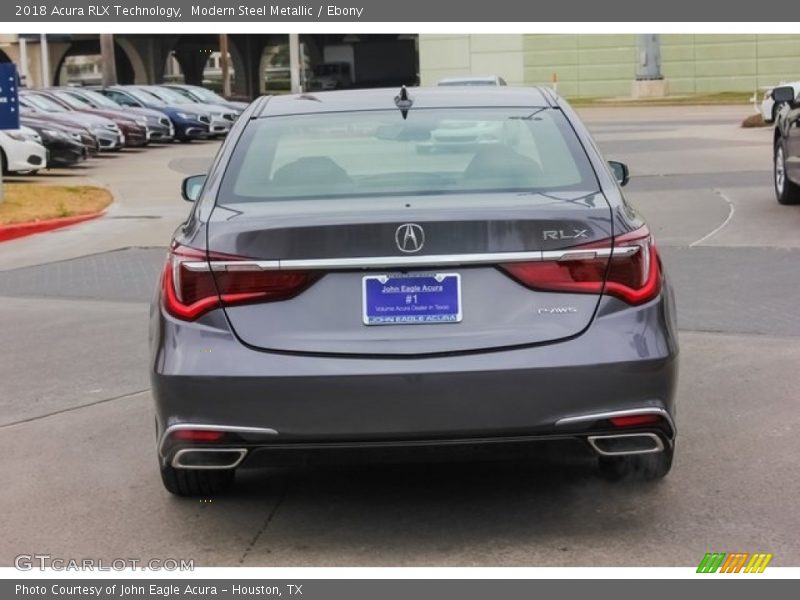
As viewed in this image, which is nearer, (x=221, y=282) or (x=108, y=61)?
(x=221, y=282)

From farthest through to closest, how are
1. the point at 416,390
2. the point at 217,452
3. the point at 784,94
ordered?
the point at 784,94, the point at 217,452, the point at 416,390

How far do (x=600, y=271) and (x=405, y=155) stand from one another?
44.6 inches

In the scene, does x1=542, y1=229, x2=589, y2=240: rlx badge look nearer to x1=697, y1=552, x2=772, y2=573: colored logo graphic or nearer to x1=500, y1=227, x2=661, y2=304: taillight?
x1=500, y1=227, x2=661, y2=304: taillight

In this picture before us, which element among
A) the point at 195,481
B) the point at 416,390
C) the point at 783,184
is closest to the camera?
the point at 416,390

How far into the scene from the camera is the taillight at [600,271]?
4723 mm

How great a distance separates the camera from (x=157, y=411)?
4.94m

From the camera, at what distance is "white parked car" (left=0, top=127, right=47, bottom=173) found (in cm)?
2286

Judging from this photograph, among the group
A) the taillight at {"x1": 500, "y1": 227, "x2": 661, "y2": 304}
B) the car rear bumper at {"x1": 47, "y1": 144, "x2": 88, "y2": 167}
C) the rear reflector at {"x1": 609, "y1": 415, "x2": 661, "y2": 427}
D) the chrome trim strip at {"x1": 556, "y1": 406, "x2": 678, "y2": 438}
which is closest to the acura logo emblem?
the taillight at {"x1": 500, "y1": 227, "x2": 661, "y2": 304}

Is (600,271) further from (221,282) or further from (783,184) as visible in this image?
(783,184)

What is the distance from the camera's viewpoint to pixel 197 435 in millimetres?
4797

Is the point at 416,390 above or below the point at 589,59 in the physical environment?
above

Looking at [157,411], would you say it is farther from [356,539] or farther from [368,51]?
[368,51]

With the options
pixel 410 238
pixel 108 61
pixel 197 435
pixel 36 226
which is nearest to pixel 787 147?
pixel 36 226

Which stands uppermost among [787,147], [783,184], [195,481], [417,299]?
[417,299]
